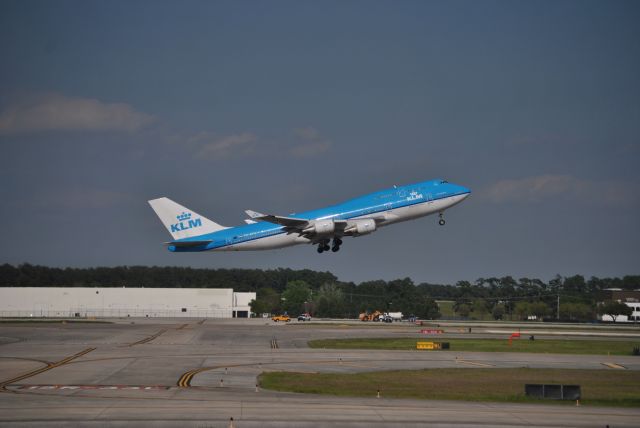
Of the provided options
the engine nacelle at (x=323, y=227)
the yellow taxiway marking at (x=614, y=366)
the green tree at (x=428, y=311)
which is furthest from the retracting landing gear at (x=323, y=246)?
the green tree at (x=428, y=311)

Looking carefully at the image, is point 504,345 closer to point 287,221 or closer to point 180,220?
point 287,221

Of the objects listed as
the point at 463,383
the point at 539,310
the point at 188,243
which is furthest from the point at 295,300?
the point at 463,383

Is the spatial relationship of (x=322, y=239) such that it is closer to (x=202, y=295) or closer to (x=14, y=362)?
(x=14, y=362)

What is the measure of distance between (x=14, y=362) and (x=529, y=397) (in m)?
35.6

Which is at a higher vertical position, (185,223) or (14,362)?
(185,223)

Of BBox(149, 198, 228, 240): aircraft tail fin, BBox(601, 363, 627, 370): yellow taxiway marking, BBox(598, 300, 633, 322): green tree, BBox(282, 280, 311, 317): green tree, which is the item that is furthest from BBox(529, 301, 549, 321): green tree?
BBox(601, 363, 627, 370): yellow taxiway marking

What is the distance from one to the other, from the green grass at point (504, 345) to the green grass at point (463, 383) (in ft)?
52.7

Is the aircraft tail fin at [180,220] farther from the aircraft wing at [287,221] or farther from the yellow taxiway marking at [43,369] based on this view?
the yellow taxiway marking at [43,369]

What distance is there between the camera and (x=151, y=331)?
3477 inches

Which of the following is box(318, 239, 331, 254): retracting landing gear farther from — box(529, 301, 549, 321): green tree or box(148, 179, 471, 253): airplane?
box(529, 301, 549, 321): green tree

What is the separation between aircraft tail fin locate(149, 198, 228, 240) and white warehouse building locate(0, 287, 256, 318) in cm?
5488

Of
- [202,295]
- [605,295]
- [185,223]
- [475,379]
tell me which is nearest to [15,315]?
[202,295]

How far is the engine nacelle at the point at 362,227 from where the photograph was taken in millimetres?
70375

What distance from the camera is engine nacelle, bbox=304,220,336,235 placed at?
Result: 231ft
